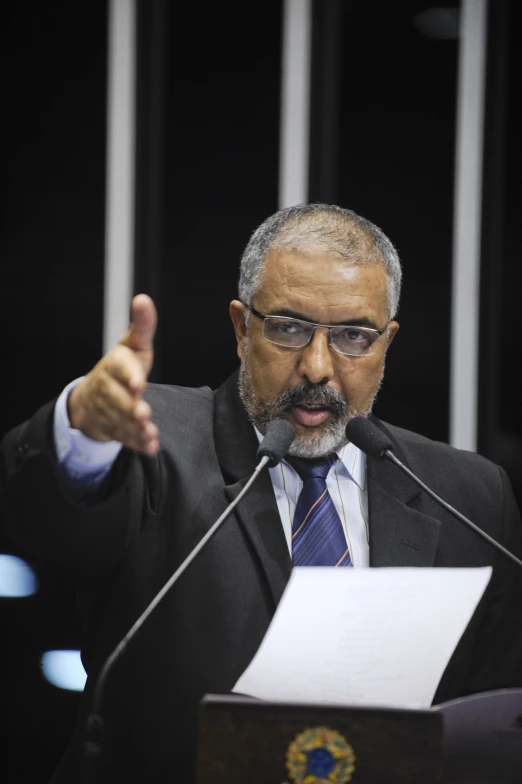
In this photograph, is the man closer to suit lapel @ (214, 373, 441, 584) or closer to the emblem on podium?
suit lapel @ (214, 373, 441, 584)

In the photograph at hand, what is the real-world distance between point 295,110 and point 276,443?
219 cm

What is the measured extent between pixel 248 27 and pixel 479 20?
29.0 inches

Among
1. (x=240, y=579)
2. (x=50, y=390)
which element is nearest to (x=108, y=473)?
(x=240, y=579)

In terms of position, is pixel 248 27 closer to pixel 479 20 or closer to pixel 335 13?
pixel 335 13

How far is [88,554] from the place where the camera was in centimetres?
133

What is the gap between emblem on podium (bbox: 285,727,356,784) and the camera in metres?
0.95

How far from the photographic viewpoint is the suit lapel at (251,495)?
1454 millimetres

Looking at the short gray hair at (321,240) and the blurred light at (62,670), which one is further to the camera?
the blurred light at (62,670)

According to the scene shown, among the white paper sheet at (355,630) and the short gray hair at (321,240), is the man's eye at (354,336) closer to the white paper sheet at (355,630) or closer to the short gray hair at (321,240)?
the short gray hair at (321,240)

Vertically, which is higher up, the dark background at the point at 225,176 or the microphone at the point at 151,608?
the dark background at the point at 225,176

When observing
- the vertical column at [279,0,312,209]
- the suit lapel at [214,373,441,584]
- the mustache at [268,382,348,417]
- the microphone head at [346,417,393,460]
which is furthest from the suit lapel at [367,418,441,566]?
the vertical column at [279,0,312,209]

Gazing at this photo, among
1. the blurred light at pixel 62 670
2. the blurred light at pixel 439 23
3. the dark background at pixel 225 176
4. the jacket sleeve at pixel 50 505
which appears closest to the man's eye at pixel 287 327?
the jacket sleeve at pixel 50 505

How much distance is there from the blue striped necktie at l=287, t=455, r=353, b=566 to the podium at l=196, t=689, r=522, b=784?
535 millimetres

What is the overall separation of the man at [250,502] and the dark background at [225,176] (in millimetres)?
1521
